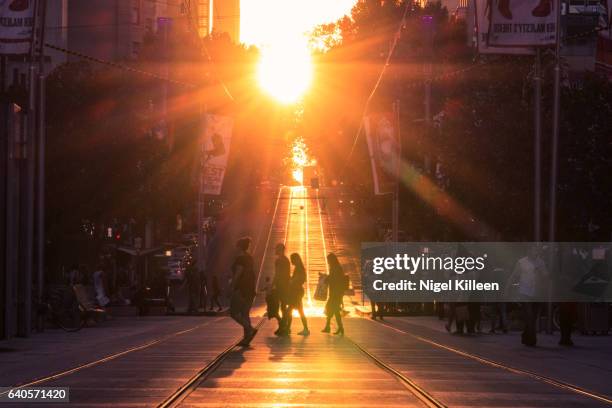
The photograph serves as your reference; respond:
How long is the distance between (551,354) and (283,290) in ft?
21.0

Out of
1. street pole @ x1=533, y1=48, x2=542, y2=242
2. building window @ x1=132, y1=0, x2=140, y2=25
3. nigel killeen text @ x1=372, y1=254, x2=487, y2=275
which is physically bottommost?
nigel killeen text @ x1=372, y1=254, x2=487, y2=275

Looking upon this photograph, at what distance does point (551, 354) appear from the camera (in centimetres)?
2069

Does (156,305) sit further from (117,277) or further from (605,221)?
(605,221)

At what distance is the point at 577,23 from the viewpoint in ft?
219

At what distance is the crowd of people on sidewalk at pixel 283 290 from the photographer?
2086 centimetres

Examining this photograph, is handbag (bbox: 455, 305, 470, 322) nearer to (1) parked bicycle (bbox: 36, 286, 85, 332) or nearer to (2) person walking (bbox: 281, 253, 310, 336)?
(2) person walking (bbox: 281, 253, 310, 336)

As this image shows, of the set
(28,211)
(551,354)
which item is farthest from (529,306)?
(28,211)

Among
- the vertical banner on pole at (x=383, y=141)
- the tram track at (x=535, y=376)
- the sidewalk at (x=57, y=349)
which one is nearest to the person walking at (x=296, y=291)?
the sidewalk at (x=57, y=349)

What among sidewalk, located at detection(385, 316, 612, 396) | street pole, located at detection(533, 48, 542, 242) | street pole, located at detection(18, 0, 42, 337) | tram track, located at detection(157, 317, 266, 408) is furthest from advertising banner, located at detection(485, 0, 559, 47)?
tram track, located at detection(157, 317, 266, 408)

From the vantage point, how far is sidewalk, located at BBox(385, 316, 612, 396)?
52.1 ft

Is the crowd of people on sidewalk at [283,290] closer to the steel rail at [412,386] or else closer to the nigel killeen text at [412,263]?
the steel rail at [412,386]

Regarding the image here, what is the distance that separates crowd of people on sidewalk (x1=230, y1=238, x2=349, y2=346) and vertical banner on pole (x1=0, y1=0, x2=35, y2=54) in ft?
21.8

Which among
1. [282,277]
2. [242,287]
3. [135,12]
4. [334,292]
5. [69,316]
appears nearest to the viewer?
[242,287]

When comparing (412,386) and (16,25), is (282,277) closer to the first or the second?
(16,25)
